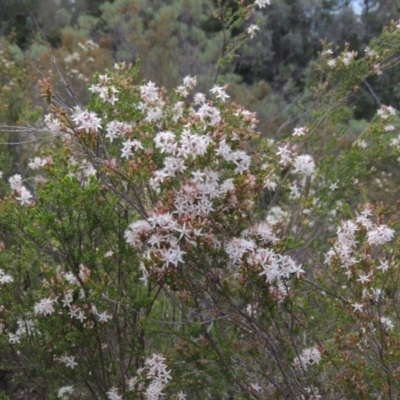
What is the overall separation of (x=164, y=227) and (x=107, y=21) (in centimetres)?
1267

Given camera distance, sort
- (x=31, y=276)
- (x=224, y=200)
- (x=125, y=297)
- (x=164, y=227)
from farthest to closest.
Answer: (x=31, y=276) < (x=125, y=297) < (x=224, y=200) < (x=164, y=227)

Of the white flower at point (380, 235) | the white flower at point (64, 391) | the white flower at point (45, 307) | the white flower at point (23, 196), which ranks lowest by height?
the white flower at point (380, 235)

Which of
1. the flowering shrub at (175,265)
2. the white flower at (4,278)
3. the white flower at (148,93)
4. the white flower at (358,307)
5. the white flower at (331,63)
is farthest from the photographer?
the white flower at (331,63)

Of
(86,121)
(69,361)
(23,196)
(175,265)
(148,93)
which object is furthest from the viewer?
(148,93)

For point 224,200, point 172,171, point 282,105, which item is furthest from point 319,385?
point 282,105

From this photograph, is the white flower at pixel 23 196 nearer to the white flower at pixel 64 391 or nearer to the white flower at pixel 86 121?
the white flower at pixel 86 121

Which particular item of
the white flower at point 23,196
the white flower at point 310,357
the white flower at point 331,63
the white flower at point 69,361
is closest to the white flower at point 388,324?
the white flower at point 310,357

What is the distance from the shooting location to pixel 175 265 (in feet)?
8.34

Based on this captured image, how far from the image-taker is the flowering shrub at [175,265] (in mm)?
2688

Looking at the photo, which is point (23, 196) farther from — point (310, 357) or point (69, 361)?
point (310, 357)

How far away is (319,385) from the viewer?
3.67 metres

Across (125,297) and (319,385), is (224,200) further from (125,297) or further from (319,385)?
(319,385)

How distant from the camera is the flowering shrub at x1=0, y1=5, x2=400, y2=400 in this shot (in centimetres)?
269

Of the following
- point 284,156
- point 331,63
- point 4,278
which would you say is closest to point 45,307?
point 4,278
